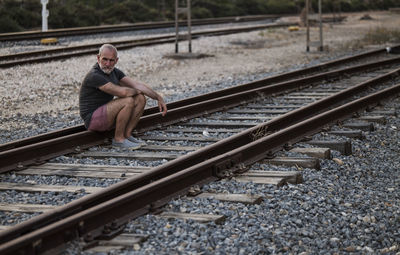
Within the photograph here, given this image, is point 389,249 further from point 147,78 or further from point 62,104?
point 147,78

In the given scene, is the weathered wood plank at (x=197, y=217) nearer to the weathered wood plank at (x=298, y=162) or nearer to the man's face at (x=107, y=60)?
the weathered wood plank at (x=298, y=162)

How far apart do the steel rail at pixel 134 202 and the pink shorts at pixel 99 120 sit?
162 centimetres

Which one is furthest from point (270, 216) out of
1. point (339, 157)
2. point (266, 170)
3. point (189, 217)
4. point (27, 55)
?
point (27, 55)

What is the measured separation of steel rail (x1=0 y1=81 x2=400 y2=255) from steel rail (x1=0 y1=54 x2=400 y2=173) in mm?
1757

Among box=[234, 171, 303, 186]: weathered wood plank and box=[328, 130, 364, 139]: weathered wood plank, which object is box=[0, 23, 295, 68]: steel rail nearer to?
box=[328, 130, 364, 139]: weathered wood plank

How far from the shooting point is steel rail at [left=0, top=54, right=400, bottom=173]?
7238mm

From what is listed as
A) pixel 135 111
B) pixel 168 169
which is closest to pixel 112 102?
pixel 135 111

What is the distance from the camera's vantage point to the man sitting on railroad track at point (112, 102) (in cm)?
807

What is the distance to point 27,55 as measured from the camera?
1769 cm

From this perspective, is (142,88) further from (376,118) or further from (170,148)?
(376,118)

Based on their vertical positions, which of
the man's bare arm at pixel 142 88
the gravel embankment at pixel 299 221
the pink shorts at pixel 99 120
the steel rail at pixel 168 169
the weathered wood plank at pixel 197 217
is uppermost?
the man's bare arm at pixel 142 88

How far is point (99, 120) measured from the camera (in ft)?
27.1

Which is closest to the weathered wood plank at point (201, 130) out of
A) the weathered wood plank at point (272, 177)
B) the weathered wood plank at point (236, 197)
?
→ the weathered wood plank at point (272, 177)

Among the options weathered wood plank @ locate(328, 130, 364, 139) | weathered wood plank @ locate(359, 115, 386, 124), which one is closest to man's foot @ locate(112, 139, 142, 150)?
weathered wood plank @ locate(328, 130, 364, 139)
